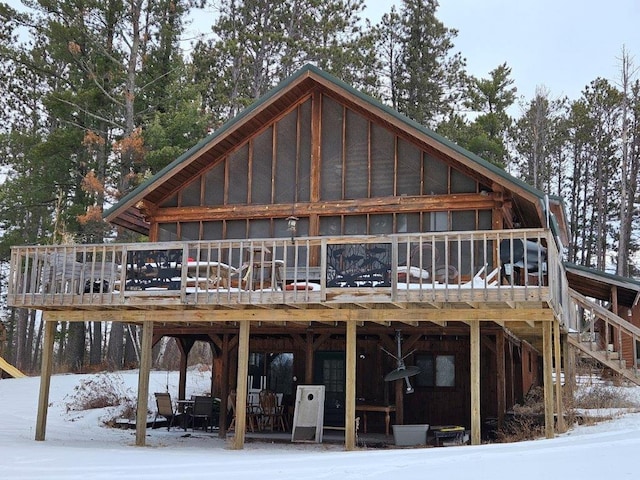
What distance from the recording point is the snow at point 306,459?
10.1 metres

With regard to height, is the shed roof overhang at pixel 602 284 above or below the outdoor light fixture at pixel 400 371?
above

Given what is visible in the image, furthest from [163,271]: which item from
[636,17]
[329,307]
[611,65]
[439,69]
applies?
[636,17]

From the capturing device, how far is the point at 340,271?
1429 centimetres

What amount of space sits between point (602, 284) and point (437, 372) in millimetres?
6208

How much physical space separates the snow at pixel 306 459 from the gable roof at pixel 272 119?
5177mm

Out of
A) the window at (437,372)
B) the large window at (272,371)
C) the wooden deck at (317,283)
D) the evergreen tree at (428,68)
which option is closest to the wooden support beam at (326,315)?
the wooden deck at (317,283)

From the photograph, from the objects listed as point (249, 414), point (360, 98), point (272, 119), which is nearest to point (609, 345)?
point (360, 98)

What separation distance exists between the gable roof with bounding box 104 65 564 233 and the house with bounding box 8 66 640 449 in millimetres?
48

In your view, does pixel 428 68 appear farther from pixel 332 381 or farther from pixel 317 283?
pixel 317 283

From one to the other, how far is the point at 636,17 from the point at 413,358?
32219 millimetres

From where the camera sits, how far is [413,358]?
2016cm

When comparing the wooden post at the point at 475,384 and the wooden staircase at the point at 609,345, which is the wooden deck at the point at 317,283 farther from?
the wooden staircase at the point at 609,345

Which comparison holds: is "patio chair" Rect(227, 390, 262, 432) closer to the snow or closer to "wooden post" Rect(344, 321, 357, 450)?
the snow

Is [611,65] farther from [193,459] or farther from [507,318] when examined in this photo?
[193,459]
